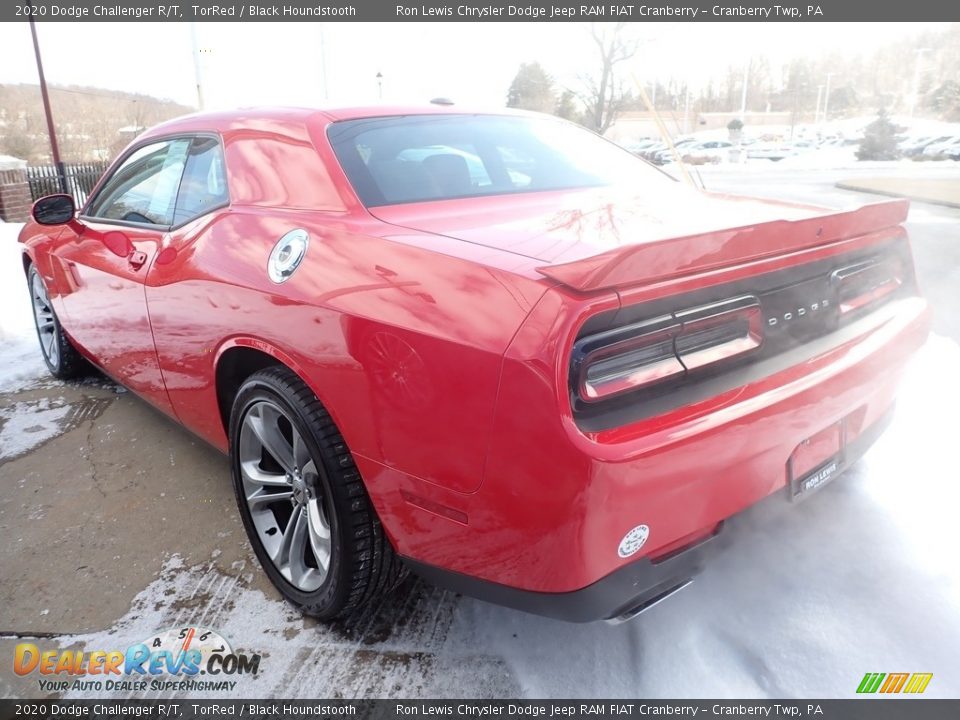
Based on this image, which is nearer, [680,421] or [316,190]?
[680,421]

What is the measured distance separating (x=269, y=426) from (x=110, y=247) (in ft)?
4.98

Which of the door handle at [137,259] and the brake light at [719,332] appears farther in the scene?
the door handle at [137,259]

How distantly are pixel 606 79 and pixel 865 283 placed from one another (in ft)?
81.2

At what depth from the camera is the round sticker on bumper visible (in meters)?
1.53

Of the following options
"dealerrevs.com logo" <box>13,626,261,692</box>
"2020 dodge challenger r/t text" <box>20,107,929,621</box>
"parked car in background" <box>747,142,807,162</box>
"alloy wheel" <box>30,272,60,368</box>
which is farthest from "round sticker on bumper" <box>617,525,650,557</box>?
"parked car in background" <box>747,142,807,162</box>

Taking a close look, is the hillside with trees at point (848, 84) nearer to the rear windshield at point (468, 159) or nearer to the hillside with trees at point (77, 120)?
the hillside with trees at point (77, 120)

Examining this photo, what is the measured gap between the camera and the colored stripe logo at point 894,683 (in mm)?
1808

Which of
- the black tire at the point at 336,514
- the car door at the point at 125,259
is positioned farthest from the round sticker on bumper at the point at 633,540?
the car door at the point at 125,259

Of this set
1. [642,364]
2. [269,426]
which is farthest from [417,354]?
[269,426]

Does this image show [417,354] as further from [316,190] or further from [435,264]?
[316,190]

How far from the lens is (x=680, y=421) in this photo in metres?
1.57

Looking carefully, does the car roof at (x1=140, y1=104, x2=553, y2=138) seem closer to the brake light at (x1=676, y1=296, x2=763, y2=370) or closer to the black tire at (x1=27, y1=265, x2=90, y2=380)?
the brake light at (x1=676, y1=296, x2=763, y2=370)

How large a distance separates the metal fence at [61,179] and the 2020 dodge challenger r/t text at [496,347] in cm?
1367

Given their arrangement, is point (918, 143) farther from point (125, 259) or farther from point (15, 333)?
point (125, 259)
